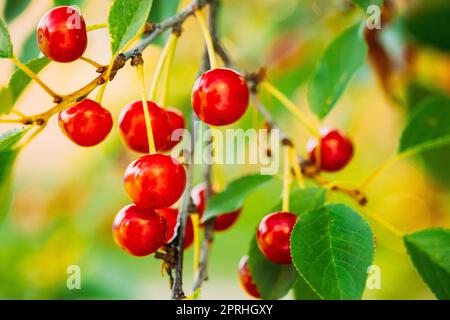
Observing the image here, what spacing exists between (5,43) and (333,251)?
66cm

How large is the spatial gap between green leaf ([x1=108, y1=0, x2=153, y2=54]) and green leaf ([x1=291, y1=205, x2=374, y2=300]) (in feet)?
1.44

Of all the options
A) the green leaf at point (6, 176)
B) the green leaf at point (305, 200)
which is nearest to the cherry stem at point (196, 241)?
the green leaf at point (305, 200)

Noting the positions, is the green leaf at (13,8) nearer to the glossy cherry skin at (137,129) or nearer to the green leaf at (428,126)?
the glossy cherry skin at (137,129)

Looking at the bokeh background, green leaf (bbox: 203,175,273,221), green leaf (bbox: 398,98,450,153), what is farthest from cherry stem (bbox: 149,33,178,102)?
the bokeh background

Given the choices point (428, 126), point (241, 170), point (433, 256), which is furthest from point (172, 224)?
point (241, 170)

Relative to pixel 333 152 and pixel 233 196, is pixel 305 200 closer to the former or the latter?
pixel 233 196

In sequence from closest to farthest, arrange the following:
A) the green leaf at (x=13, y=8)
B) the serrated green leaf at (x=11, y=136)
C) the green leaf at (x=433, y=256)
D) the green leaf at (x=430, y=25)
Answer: the serrated green leaf at (x=11, y=136)
the green leaf at (x=433, y=256)
the green leaf at (x=13, y=8)
the green leaf at (x=430, y=25)

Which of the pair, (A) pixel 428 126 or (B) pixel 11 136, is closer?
(B) pixel 11 136

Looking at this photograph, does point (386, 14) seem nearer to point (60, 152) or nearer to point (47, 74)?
point (47, 74)

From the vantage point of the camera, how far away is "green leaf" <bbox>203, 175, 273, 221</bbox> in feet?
4.09

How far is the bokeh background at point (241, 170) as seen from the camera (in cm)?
236

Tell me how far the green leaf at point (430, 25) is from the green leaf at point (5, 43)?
1.65m

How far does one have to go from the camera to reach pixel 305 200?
121 cm

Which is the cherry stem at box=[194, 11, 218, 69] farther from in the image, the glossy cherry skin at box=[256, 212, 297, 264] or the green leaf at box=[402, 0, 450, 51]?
the green leaf at box=[402, 0, 450, 51]
